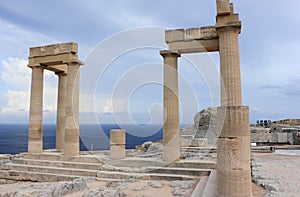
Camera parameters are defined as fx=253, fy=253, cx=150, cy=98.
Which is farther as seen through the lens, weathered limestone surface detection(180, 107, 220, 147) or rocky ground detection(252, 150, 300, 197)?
weathered limestone surface detection(180, 107, 220, 147)

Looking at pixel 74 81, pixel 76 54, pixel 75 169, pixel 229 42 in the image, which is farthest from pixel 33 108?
pixel 229 42

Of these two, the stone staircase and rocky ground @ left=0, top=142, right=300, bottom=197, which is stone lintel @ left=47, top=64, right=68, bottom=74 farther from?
rocky ground @ left=0, top=142, right=300, bottom=197

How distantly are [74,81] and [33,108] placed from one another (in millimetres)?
3595

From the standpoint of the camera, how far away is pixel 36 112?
16703mm

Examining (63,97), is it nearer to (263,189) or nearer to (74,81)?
(74,81)

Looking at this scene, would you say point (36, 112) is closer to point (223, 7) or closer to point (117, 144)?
point (117, 144)

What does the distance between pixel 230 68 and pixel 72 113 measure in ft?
32.1

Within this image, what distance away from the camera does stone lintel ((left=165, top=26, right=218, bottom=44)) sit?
1311cm

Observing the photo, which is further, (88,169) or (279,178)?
(88,169)

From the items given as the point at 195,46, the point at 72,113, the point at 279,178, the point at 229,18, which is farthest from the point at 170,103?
the point at 279,178

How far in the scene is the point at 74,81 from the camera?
15727mm

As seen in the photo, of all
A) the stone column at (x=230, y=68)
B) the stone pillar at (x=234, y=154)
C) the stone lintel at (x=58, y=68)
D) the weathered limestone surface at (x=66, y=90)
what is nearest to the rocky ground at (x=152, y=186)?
the stone pillar at (x=234, y=154)

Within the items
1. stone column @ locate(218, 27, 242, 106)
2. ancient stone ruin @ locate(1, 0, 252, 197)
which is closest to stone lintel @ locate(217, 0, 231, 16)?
ancient stone ruin @ locate(1, 0, 252, 197)

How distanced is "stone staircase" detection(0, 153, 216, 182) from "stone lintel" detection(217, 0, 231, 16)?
22.6 feet
